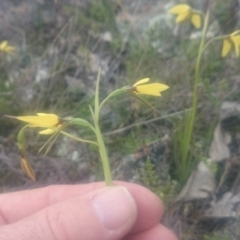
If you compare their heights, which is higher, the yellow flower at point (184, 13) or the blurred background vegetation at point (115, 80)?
the yellow flower at point (184, 13)

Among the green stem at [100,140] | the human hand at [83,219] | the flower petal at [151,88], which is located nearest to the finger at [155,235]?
the human hand at [83,219]

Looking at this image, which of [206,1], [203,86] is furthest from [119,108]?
[206,1]

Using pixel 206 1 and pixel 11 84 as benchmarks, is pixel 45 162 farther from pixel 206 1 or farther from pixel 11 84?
pixel 206 1

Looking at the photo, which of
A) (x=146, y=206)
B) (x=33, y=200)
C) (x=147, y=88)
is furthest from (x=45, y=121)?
(x=33, y=200)

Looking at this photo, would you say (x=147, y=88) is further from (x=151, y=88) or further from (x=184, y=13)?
(x=184, y=13)

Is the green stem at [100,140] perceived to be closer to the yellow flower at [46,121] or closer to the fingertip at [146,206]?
the yellow flower at [46,121]

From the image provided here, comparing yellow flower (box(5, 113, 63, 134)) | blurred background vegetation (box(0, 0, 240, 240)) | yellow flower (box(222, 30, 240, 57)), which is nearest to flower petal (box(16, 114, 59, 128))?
yellow flower (box(5, 113, 63, 134))

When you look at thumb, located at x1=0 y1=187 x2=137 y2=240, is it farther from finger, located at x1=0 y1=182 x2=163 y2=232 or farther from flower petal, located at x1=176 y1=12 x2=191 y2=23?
flower petal, located at x1=176 y1=12 x2=191 y2=23
